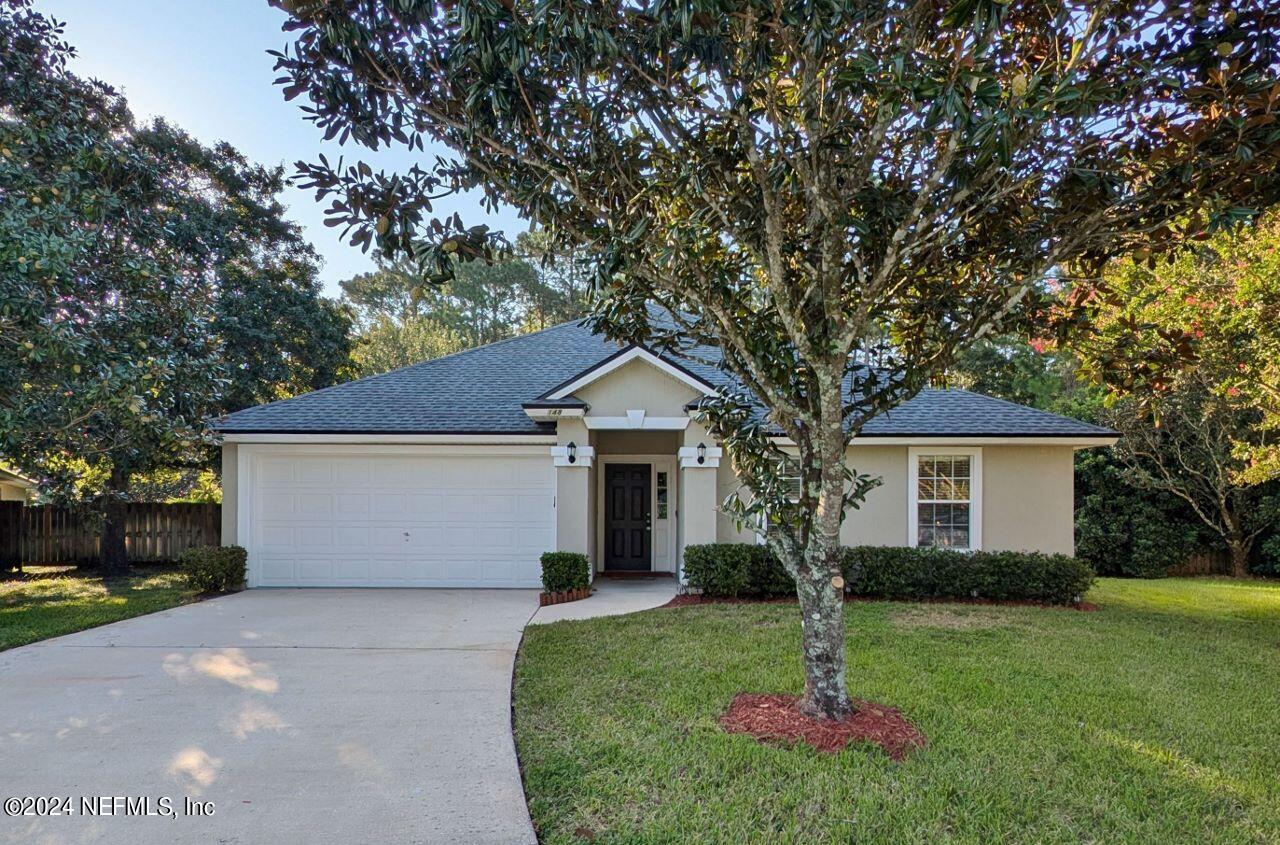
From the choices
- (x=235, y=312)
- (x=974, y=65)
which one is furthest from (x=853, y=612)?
(x=235, y=312)

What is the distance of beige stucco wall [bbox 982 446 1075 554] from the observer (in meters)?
10.8

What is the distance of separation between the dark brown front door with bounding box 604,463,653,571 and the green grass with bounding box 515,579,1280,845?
4.40 meters

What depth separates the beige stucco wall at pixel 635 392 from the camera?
1011 cm

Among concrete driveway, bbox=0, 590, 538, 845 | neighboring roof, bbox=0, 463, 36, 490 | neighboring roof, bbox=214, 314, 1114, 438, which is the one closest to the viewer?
concrete driveway, bbox=0, 590, 538, 845

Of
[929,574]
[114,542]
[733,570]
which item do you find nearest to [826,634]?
[733,570]

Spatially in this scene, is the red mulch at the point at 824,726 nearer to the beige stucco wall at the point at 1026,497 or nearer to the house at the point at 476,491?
the house at the point at 476,491

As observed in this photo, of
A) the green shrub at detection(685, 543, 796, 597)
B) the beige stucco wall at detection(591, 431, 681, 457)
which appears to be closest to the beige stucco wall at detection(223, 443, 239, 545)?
the beige stucco wall at detection(591, 431, 681, 457)

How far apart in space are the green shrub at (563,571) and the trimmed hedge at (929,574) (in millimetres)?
1558

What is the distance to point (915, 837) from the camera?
331 cm

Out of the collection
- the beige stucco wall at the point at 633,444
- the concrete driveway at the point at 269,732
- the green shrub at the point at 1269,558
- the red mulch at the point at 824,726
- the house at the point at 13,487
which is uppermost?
the beige stucco wall at the point at 633,444

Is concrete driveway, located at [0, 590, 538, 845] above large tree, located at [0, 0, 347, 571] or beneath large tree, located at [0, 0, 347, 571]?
beneath

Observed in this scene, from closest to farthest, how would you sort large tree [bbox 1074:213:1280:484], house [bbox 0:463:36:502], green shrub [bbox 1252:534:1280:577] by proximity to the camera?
large tree [bbox 1074:213:1280:484] → green shrub [bbox 1252:534:1280:577] → house [bbox 0:463:36:502]

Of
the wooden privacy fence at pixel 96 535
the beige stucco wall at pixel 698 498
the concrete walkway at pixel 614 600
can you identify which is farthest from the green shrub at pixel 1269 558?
the wooden privacy fence at pixel 96 535

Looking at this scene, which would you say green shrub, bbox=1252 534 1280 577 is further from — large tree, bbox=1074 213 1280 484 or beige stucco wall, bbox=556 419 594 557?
beige stucco wall, bbox=556 419 594 557
